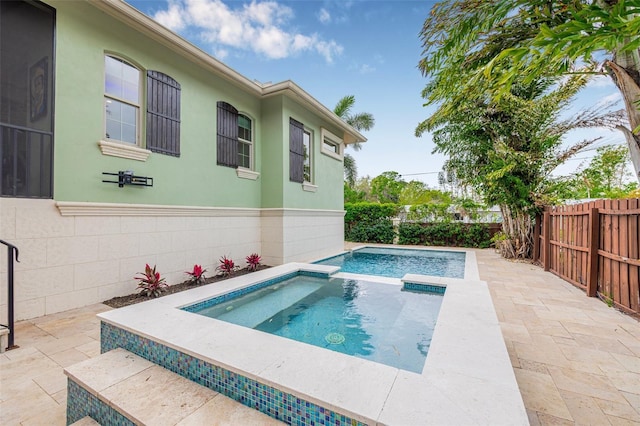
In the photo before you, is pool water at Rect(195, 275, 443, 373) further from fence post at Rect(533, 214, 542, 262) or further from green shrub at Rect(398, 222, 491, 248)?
green shrub at Rect(398, 222, 491, 248)

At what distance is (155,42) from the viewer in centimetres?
569

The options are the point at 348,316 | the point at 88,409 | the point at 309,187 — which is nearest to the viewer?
the point at 88,409

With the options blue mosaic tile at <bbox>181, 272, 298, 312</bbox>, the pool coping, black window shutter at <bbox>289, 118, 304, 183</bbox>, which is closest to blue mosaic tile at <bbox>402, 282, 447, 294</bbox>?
the pool coping

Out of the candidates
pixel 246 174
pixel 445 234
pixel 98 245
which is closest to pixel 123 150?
pixel 98 245

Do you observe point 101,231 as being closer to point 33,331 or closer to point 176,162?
point 33,331

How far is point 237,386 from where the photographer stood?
2.03 metres

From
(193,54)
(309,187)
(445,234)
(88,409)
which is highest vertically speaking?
(193,54)

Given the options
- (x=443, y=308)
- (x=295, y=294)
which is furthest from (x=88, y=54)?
(x=443, y=308)

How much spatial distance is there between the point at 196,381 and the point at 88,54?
5.61m

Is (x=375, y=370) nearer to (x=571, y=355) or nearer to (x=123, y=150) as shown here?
(x=571, y=355)

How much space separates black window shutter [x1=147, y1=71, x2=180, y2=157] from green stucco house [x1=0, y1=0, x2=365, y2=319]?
0.03 m

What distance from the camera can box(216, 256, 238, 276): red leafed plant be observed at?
22.1ft

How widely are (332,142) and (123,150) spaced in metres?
8.07

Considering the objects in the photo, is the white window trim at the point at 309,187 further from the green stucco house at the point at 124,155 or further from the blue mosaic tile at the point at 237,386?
the blue mosaic tile at the point at 237,386
